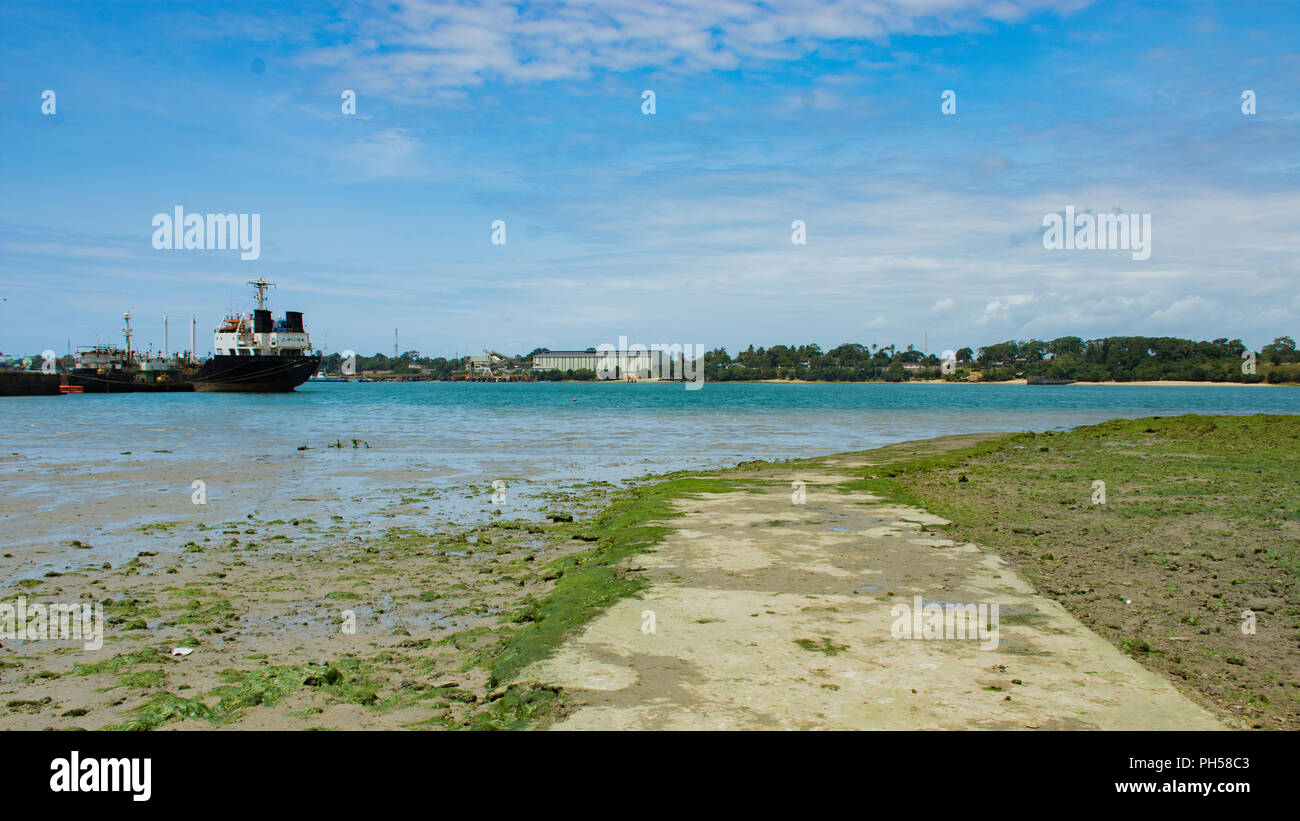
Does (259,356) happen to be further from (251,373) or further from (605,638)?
(605,638)

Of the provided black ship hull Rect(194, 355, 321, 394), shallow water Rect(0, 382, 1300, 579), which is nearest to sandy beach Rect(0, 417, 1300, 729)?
shallow water Rect(0, 382, 1300, 579)

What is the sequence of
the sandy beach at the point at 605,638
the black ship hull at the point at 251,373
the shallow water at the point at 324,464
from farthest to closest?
the black ship hull at the point at 251,373, the shallow water at the point at 324,464, the sandy beach at the point at 605,638

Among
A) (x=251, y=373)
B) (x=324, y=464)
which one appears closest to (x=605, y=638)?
(x=324, y=464)

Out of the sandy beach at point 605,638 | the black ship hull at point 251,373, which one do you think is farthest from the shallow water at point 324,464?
the black ship hull at point 251,373

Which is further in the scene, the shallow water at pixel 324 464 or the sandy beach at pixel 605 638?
the shallow water at pixel 324 464

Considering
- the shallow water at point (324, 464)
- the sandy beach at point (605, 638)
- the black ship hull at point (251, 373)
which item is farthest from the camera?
the black ship hull at point (251, 373)

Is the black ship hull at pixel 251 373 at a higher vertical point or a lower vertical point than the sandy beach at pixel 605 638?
higher

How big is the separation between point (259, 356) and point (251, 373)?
92.8 inches

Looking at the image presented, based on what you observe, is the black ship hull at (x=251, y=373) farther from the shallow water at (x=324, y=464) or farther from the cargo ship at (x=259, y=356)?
the shallow water at (x=324, y=464)

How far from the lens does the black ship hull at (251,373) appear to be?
101438mm

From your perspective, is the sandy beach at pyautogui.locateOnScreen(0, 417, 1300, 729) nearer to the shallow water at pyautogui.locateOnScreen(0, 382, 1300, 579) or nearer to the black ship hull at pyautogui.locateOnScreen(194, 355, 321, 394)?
the shallow water at pyautogui.locateOnScreen(0, 382, 1300, 579)
